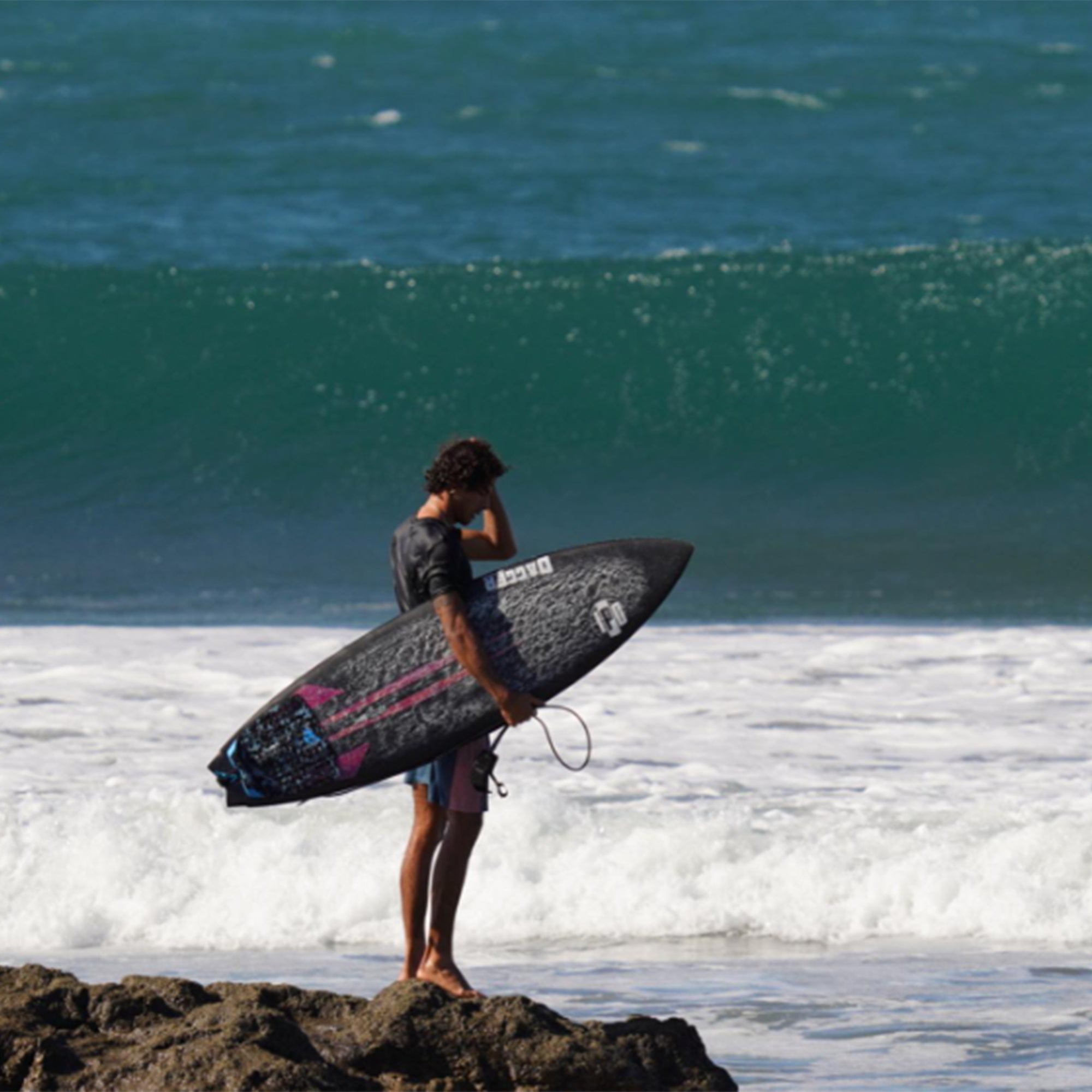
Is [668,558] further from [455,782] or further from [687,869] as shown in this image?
[687,869]

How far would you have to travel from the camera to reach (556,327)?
16641mm

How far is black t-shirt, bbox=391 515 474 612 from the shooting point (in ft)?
14.5

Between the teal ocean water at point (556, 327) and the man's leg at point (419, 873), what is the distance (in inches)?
237

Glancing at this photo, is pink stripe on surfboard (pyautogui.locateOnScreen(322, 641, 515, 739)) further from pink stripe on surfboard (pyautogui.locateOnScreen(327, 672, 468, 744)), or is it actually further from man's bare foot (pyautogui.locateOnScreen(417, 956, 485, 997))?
man's bare foot (pyautogui.locateOnScreen(417, 956, 485, 997))

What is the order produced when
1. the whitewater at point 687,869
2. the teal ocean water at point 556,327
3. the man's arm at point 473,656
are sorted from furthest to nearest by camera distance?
the teal ocean water at point 556,327, the whitewater at point 687,869, the man's arm at point 473,656

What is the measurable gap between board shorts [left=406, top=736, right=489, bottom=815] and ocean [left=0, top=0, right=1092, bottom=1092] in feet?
2.27

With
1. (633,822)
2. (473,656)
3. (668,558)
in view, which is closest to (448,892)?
(473,656)

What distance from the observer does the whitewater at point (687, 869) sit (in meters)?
4.89

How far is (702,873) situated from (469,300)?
11.4 meters

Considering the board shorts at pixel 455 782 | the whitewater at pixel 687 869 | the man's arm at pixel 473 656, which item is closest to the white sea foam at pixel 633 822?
the whitewater at pixel 687 869

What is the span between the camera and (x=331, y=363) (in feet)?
53.7

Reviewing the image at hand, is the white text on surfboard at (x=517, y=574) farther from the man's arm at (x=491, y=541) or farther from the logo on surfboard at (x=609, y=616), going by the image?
the logo on surfboard at (x=609, y=616)

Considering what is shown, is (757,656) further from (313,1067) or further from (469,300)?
(469,300)

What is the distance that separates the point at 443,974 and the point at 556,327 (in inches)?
492
